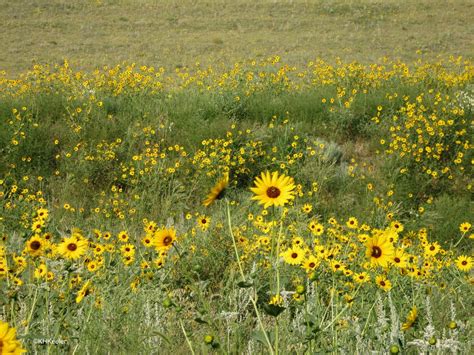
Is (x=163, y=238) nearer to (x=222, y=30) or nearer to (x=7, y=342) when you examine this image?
(x=7, y=342)

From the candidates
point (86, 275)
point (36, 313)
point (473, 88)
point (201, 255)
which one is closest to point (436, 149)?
point (473, 88)

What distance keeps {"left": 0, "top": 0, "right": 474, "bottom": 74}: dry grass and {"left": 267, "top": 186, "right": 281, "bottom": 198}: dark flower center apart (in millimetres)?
14622

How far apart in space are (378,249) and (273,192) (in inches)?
14.3

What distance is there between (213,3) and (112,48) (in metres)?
11.3

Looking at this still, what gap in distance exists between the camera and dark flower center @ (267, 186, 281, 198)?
168 cm

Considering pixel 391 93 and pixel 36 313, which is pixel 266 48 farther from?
pixel 36 313

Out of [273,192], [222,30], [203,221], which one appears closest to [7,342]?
[273,192]

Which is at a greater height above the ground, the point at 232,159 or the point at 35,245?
the point at 35,245

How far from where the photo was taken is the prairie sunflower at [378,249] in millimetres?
1737

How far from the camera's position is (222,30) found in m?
22.9

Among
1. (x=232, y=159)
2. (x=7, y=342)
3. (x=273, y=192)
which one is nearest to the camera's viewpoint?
(x=7, y=342)

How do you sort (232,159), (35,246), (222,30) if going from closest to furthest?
(35,246), (232,159), (222,30)

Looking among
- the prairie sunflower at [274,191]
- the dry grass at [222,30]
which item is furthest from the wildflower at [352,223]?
the dry grass at [222,30]

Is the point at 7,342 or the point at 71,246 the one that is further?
the point at 71,246
